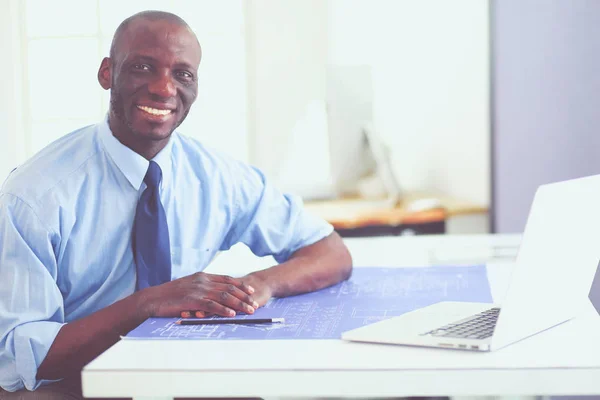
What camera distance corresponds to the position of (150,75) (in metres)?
1.70

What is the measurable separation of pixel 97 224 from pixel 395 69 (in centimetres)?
264

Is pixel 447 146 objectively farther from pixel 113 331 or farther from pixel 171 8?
pixel 113 331

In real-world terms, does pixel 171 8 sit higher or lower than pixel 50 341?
higher

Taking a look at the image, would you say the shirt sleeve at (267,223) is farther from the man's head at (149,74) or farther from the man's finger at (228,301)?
the man's finger at (228,301)

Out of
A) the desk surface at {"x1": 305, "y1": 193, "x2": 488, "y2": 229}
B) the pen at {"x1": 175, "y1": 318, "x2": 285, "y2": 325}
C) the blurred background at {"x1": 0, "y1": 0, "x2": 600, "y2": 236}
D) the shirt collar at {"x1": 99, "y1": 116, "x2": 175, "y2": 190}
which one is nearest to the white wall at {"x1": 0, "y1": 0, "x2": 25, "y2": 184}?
the blurred background at {"x1": 0, "y1": 0, "x2": 600, "y2": 236}

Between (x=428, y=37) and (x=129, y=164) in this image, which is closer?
(x=129, y=164)

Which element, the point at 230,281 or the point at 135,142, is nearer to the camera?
the point at 230,281

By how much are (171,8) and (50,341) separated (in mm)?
2706

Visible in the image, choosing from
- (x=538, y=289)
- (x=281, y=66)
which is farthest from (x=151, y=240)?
(x=281, y=66)

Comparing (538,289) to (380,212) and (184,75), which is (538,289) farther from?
(380,212)

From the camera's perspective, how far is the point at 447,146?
404cm

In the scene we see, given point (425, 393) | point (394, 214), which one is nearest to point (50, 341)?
point (425, 393)

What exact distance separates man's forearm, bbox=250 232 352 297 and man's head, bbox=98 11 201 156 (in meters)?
0.38

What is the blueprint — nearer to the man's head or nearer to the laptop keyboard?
the laptop keyboard
